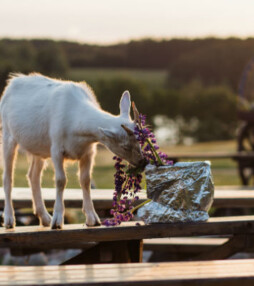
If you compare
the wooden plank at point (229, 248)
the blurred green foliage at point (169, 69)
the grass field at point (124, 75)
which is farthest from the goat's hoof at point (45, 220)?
the blurred green foliage at point (169, 69)

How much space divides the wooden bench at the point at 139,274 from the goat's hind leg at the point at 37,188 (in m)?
0.80

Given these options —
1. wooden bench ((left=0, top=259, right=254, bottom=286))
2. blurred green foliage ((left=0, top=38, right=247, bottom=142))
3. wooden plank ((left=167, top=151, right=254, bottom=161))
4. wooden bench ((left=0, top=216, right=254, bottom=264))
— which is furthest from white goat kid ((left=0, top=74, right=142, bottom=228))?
blurred green foliage ((left=0, top=38, right=247, bottom=142))

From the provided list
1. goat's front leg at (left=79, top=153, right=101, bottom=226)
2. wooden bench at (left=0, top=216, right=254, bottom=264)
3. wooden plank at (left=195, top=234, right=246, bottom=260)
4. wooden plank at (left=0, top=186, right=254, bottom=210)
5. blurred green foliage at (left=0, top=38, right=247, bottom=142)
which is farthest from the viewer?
blurred green foliage at (left=0, top=38, right=247, bottom=142)

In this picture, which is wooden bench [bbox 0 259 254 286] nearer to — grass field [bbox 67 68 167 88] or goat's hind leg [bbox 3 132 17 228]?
goat's hind leg [bbox 3 132 17 228]

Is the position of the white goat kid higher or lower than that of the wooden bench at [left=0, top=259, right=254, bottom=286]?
higher

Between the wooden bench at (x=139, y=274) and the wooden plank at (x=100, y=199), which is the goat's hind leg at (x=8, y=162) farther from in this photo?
the wooden bench at (x=139, y=274)

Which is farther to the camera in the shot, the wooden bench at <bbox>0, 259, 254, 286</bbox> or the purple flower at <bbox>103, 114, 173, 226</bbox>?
the purple flower at <bbox>103, 114, 173, 226</bbox>

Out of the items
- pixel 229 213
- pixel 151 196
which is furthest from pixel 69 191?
pixel 229 213

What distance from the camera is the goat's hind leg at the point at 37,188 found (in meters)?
3.95

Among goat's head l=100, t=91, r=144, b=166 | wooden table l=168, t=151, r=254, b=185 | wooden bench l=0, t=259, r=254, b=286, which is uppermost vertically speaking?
goat's head l=100, t=91, r=144, b=166

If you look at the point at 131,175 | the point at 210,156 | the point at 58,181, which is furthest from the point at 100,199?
the point at 210,156

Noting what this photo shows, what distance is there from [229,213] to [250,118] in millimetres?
2873

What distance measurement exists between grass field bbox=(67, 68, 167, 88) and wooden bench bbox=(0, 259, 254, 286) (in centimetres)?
2254

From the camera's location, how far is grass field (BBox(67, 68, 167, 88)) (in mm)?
27219
